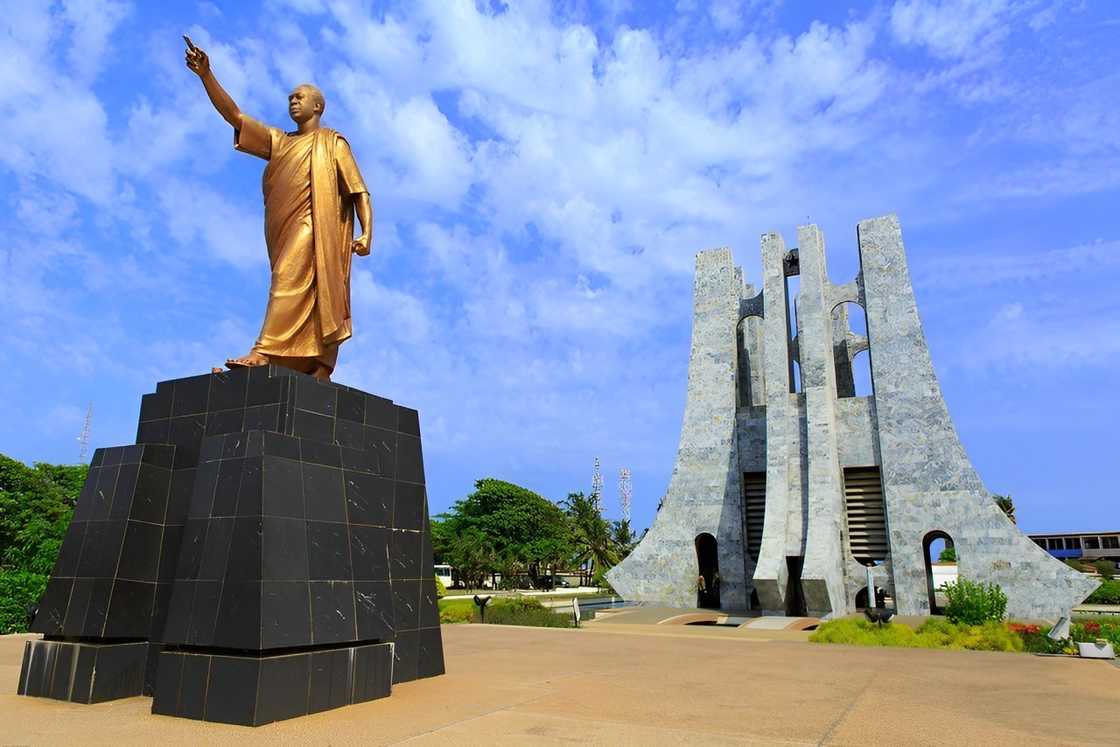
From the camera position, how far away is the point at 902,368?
81.9ft

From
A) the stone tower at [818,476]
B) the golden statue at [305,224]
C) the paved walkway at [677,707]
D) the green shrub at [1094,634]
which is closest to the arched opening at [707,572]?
the stone tower at [818,476]

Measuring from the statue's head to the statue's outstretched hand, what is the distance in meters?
1.20

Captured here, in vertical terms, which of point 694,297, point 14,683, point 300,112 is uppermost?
point 694,297

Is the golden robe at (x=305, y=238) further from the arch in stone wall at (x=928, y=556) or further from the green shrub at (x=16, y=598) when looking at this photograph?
the arch in stone wall at (x=928, y=556)

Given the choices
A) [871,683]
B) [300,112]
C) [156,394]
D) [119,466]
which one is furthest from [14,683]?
[871,683]

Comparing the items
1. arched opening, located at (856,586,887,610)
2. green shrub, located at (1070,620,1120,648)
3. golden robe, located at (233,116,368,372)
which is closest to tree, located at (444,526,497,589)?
arched opening, located at (856,586,887,610)

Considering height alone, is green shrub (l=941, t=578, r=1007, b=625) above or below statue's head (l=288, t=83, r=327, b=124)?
below

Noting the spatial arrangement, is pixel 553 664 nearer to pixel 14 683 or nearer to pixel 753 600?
pixel 14 683

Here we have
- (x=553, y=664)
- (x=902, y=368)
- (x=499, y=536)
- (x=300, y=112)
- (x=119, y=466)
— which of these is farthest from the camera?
(x=499, y=536)

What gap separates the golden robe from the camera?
9.42 meters

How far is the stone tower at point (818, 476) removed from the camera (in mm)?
22734

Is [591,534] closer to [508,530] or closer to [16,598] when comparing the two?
[508,530]

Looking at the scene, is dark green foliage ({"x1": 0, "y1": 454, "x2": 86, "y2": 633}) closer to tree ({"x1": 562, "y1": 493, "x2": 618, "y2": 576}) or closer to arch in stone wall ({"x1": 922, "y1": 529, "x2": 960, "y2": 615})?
tree ({"x1": 562, "y1": 493, "x2": 618, "y2": 576})

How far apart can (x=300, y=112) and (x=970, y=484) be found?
22672 mm
